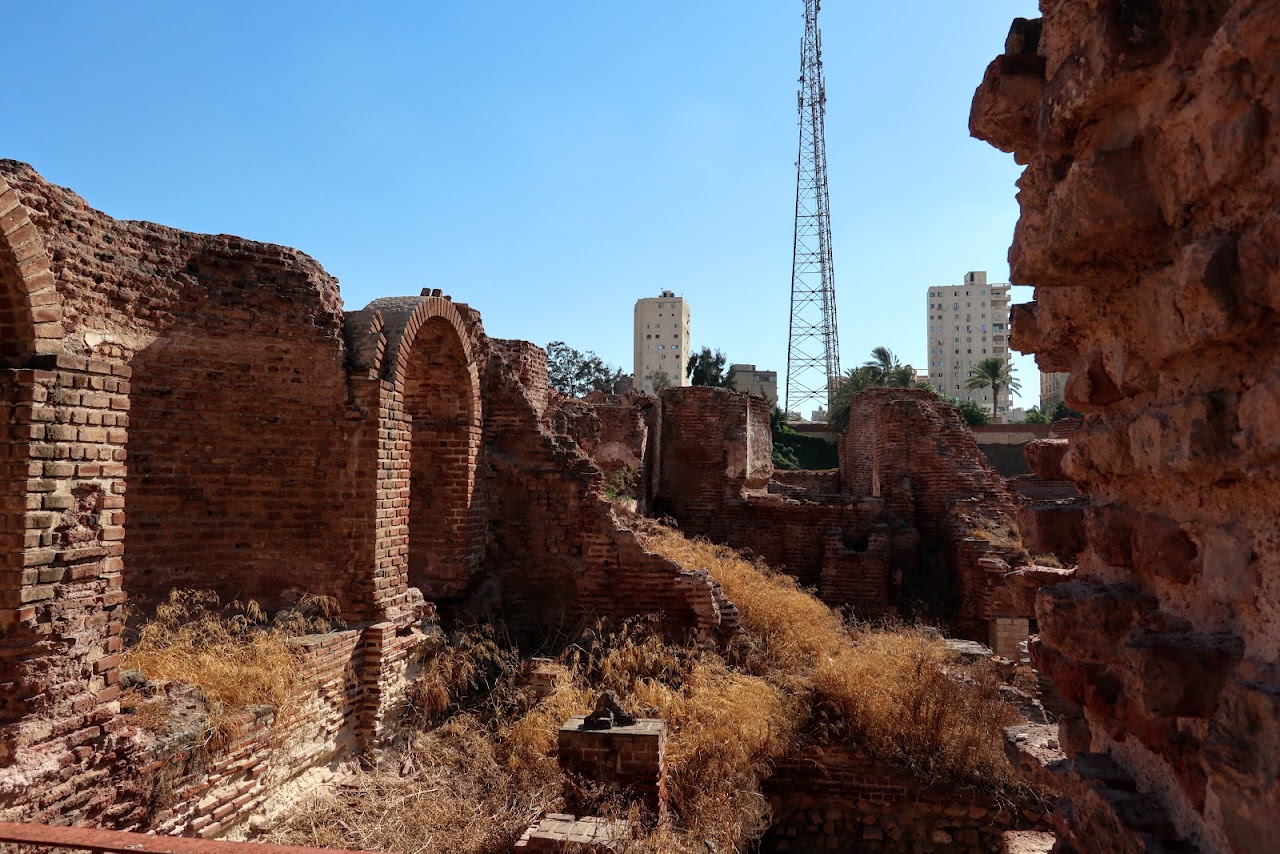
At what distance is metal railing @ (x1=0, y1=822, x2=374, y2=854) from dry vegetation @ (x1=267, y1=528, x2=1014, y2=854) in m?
3.07

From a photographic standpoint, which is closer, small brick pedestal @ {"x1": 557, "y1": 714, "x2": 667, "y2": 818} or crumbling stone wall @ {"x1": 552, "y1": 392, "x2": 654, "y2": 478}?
small brick pedestal @ {"x1": 557, "y1": 714, "x2": 667, "y2": 818}

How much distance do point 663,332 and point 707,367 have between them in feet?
99.0

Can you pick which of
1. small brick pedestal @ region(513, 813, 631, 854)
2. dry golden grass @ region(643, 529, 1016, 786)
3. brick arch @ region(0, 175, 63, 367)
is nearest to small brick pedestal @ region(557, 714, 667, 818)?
small brick pedestal @ region(513, 813, 631, 854)

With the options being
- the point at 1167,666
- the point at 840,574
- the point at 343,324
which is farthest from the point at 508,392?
the point at 1167,666

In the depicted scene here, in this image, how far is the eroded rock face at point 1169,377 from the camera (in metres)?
1.38

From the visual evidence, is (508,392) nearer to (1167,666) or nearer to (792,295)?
(1167,666)

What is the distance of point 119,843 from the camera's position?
2.00 meters

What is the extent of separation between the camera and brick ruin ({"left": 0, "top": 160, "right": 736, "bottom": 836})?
3723 millimetres

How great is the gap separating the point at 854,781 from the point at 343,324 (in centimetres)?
560

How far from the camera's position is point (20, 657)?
3662 millimetres

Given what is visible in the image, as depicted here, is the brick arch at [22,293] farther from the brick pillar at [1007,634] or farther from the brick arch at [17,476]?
the brick pillar at [1007,634]

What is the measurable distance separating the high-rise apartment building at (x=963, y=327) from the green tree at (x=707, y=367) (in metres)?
46.5

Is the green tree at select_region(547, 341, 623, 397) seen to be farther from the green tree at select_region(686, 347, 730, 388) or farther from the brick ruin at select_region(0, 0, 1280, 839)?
the brick ruin at select_region(0, 0, 1280, 839)

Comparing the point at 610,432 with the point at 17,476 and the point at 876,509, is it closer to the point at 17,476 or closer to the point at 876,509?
the point at 876,509
